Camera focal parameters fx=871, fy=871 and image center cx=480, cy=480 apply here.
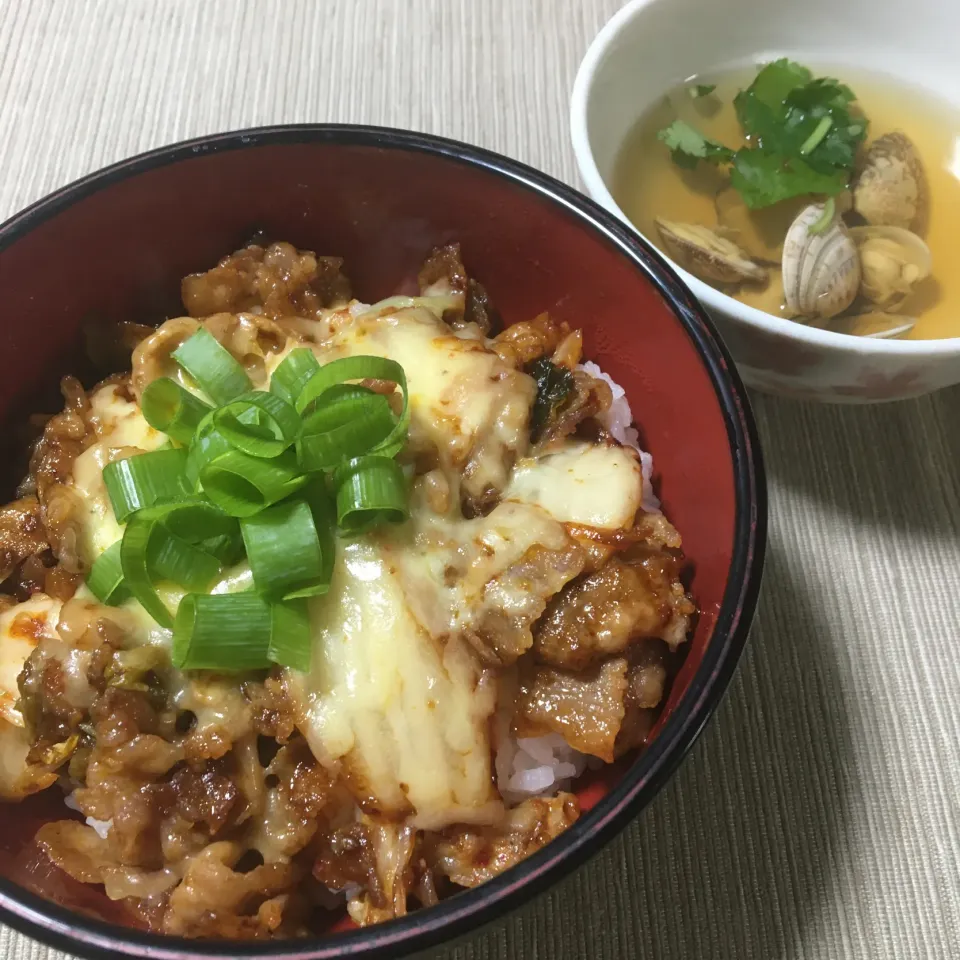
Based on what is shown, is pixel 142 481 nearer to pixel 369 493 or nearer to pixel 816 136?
pixel 369 493

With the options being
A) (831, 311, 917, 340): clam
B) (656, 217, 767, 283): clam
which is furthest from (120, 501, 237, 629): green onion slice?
(831, 311, 917, 340): clam

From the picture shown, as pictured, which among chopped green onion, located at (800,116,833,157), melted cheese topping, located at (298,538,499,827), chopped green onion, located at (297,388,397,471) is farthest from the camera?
chopped green onion, located at (800,116,833,157)

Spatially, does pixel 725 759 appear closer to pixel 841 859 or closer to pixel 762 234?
pixel 841 859

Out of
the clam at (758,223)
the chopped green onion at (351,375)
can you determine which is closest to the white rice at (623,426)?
the chopped green onion at (351,375)

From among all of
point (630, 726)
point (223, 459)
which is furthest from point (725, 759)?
point (223, 459)

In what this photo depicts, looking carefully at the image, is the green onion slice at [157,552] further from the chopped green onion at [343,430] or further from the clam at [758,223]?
the clam at [758,223]

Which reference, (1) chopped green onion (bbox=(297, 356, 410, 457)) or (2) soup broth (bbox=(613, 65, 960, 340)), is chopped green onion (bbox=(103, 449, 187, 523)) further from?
(2) soup broth (bbox=(613, 65, 960, 340))

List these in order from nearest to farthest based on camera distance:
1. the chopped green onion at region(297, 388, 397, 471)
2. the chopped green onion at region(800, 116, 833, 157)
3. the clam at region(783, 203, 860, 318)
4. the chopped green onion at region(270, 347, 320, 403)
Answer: the chopped green onion at region(297, 388, 397, 471) < the chopped green onion at region(270, 347, 320, 403) < the clam at region(783, 203, 860, 318) < the chopped green onion at region(800, 116, 833, 157)
